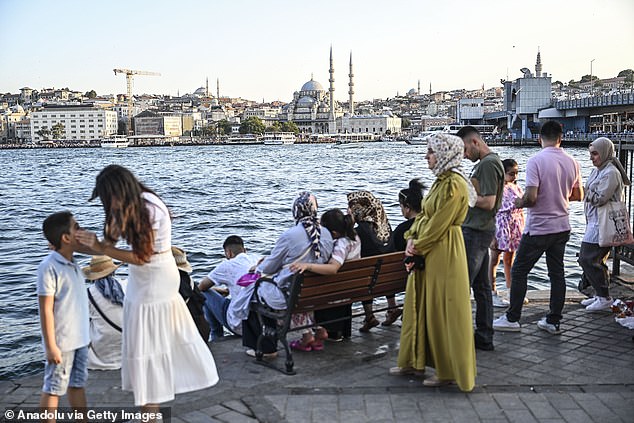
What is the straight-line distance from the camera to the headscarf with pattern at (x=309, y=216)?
502cm

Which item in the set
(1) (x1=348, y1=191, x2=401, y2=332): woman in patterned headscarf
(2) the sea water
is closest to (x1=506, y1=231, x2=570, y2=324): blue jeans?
(1) (x1=348, y1=191, x2=401, y2=332): woman in patterned headscarf

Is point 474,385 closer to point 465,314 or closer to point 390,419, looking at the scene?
point 465,314

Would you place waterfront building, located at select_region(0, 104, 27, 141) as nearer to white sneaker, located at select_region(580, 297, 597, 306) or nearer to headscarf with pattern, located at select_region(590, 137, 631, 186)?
white sneaker, located at select_region(580, 297, 597, 306)

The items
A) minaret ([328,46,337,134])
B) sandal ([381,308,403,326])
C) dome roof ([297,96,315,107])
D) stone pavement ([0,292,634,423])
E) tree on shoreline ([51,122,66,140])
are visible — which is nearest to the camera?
stone pavement ([0,292,634,423])

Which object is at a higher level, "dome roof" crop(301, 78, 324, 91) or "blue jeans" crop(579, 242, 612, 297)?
"dome roof" crop(301, 78, 324, 91)

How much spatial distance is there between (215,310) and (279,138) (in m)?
156

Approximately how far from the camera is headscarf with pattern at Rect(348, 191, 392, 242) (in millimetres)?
6043

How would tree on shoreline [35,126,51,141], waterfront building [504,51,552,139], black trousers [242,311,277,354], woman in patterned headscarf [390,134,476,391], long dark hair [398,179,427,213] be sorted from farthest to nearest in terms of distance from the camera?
tree on shoreline [35,126,51,141]
waterfront building [504,51,552,139]
long dark hair [398,179,427,213]
black trousers [242,311,277,354]
woman in patterned headscarf [390,134,476,391]

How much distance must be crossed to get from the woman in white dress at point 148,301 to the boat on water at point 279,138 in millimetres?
152117

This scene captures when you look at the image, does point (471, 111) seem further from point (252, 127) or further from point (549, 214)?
point (549, 214)

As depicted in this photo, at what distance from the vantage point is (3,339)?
848 centimetres

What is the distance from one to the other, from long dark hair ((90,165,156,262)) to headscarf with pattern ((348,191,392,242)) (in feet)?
9.13

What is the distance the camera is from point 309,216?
506cm

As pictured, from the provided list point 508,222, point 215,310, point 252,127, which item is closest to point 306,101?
point 252,127
